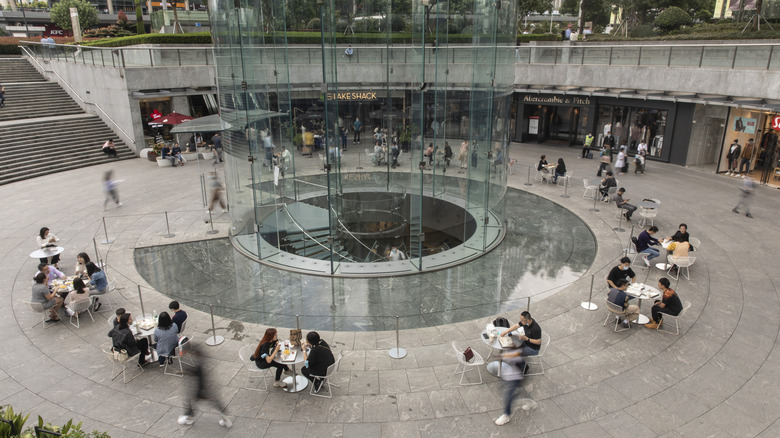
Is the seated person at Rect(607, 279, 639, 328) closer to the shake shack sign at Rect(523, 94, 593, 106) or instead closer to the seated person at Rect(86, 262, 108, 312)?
the seated person at Rect(86, 262, 108, 312)

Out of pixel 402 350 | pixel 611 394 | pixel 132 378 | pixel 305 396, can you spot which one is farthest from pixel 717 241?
pixel 132 378

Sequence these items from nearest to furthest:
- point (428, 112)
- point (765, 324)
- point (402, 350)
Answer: point (402, 350) → point (765, 324) → point (428, 112)

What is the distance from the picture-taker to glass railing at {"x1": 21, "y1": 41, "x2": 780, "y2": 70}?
17.0 metres

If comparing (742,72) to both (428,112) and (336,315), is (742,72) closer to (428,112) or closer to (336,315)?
(428,112)

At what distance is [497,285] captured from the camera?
12680 millimetres

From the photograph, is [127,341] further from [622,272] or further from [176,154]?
[176,154]

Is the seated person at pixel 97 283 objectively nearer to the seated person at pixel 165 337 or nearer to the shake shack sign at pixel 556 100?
the seated person at pixel 165 337

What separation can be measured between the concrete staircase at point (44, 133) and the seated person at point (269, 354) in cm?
2017

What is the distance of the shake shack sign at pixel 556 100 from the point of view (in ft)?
93.4

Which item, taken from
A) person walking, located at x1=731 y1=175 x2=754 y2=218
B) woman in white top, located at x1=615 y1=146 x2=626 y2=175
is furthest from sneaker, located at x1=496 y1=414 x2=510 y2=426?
woman in white top, located at x1=615 y1=146 x2=626 y2=175

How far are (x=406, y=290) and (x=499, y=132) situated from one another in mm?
6046

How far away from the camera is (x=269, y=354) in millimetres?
8617

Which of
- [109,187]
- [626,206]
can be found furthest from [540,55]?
[109,187]

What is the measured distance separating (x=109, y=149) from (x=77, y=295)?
18827 millimetres
